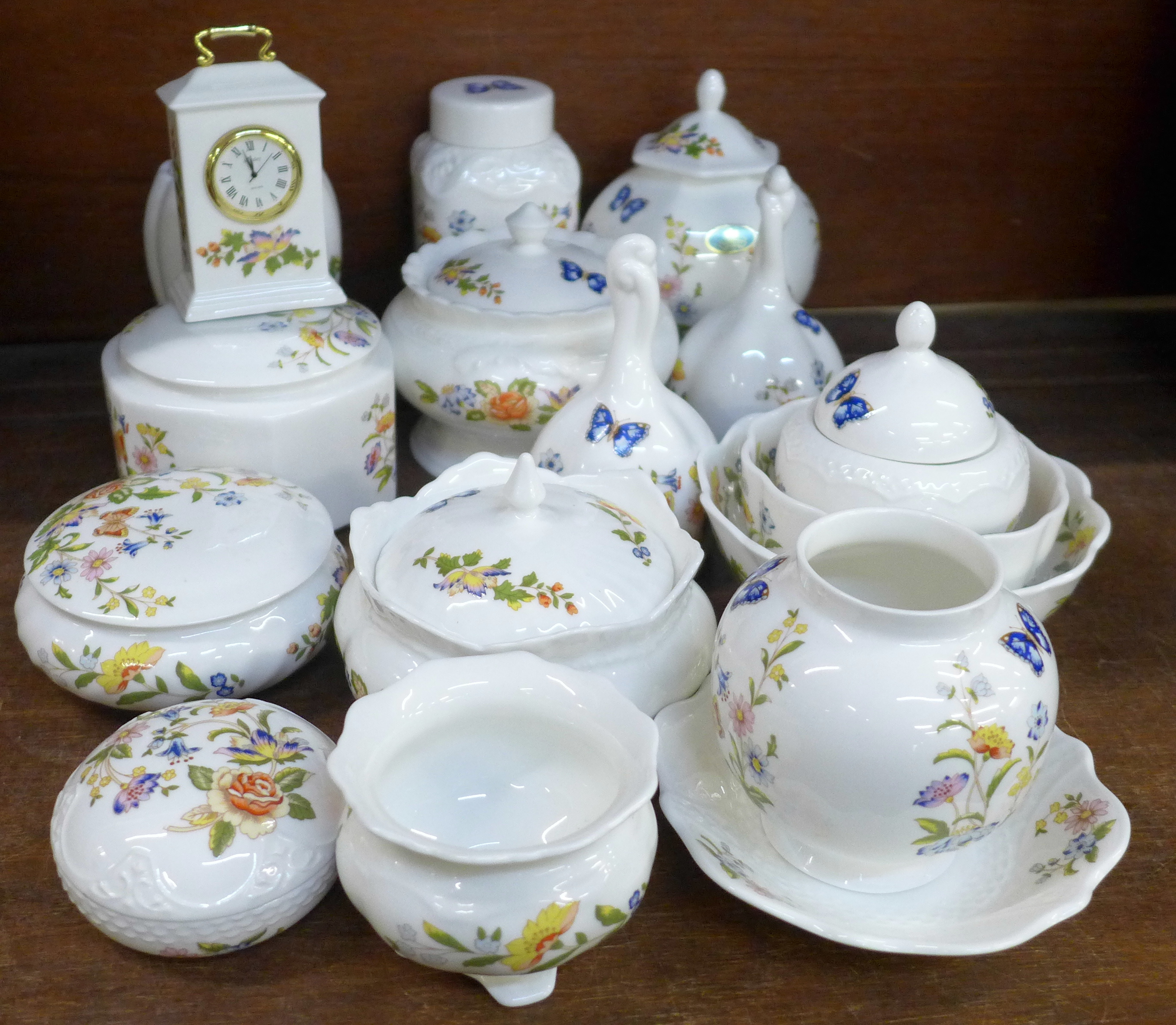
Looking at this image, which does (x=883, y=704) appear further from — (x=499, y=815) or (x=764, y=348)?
(x=764, y=348)

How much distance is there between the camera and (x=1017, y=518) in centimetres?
78

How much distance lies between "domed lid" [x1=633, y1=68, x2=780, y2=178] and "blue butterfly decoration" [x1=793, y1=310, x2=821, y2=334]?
161 mm

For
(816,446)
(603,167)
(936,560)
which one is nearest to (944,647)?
(936,560)

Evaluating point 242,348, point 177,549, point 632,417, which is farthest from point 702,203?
point 177,549

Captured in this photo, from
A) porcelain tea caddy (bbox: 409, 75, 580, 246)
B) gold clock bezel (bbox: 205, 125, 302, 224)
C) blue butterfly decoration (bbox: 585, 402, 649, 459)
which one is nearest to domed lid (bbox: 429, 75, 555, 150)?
porcelain tea caddy (bbox: 409, 75, 580, 246)

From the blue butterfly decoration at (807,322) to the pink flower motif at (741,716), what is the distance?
0.43m

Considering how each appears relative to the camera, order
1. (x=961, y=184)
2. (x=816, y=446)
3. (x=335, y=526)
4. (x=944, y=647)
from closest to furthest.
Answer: (x=944, y=647) → (x=816, y=446) → (x=335, y=526) → (x=961, y=184)

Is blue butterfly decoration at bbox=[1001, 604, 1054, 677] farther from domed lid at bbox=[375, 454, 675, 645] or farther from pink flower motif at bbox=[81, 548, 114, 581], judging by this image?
pink flower motif at bbox=[81, 548, 114, 581]

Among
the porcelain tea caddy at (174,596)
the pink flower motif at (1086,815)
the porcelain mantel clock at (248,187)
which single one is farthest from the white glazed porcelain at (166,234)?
the pink flower motif at (1086,815)

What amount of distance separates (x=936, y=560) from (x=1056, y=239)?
795 mm

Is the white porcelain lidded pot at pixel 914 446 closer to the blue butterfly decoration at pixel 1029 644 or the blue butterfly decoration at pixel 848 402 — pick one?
the blue butterfly decoration at pixel 848 402

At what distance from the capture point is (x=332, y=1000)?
1.91 ft

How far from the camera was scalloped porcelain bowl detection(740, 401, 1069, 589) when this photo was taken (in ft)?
2.44

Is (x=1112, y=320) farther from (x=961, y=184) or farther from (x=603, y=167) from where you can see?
(x=603, y=167)
